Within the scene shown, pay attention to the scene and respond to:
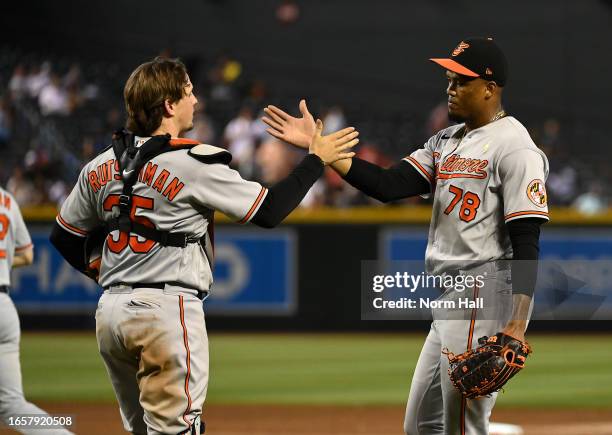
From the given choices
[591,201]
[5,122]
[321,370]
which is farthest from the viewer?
[5,122]

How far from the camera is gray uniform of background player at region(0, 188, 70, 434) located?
5.49 meters

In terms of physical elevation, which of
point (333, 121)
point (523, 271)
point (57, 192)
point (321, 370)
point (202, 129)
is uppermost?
point (333, 121)

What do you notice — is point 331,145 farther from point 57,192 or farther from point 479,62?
point 57,192

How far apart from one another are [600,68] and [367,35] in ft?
15.5

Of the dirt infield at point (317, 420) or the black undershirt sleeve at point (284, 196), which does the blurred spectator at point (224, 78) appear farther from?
the black undershirt sleeve at point (284, 196)

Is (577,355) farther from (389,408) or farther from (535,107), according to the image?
(535,107)

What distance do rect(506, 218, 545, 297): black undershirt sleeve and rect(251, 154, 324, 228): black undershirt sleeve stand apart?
33.2 inches

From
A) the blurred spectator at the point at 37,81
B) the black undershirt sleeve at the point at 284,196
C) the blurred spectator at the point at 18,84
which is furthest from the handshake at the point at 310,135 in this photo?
the blurred spectator at the point at 37,81

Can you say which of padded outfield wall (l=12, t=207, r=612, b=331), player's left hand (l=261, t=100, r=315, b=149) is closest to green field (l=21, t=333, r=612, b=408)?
padded outfield wall (l=12, t=207, r=612, b=331)

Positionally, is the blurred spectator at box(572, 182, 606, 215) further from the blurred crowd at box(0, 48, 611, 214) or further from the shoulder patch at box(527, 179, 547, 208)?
the shoulder patch at box(527, 179, 547, 208)

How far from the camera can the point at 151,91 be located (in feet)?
12.6

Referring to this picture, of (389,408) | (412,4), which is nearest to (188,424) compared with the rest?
(389,408)

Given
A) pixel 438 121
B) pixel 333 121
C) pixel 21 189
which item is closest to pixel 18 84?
pixel 21 189

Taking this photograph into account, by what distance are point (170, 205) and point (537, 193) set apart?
4.84 ft
